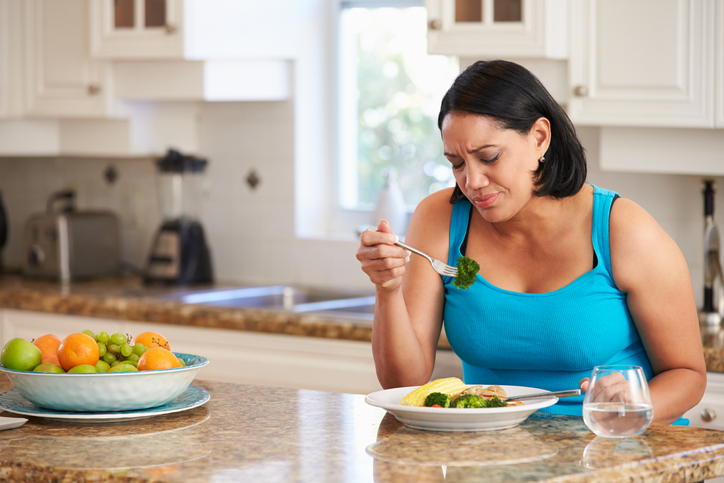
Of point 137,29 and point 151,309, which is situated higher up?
point 137,29

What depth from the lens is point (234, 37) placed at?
2984mm

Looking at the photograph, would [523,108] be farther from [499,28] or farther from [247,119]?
[247,119]

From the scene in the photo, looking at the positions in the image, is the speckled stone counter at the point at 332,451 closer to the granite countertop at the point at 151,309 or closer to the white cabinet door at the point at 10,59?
the granite countertop at the point at 151,309

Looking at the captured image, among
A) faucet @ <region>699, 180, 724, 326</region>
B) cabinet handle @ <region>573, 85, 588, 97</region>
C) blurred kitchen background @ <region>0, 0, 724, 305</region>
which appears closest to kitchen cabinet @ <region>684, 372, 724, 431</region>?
faucet @ <region>699, 180, 724, 326</region>

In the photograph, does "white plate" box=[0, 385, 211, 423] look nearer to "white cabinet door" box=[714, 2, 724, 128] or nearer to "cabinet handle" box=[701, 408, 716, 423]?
"cabinet handle" box=[701, 408, 716, 423]

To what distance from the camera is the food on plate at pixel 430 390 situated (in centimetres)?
125

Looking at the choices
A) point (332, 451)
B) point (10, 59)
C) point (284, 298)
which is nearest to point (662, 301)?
point (332, 451)

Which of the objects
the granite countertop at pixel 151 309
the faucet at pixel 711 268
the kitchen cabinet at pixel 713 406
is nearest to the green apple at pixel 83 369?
the granite countertop at pixel 151 309

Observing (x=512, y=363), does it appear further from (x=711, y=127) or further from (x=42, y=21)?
(x=42, y=21)

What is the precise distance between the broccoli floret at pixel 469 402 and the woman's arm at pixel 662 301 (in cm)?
43

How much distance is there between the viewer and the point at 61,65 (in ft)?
10.6

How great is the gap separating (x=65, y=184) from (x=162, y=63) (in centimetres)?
105

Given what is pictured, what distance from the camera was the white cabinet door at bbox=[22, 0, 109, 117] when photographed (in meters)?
3.15

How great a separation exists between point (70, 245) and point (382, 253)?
221cm
